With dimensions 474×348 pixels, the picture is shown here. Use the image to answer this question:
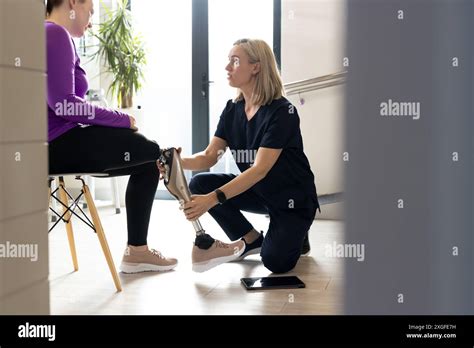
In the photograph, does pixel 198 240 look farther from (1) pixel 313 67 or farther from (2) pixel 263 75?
(1) pixel 313 67

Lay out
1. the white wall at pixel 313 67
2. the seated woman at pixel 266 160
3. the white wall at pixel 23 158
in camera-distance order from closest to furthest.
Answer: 1. the white wall at pixel 23 158
2. the seated woman at pixel 266 160
3. the white wall at pixel 313 67

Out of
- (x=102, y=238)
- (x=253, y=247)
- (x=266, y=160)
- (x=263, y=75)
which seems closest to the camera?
(x=102, y=238)

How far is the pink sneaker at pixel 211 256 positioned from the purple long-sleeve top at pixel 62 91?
588 mm

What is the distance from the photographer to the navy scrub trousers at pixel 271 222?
212cm

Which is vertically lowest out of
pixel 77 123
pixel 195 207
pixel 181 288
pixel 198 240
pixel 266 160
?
pixel 181 288

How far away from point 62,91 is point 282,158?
2.70 feet

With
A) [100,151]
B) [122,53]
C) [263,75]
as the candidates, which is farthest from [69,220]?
[122,53]

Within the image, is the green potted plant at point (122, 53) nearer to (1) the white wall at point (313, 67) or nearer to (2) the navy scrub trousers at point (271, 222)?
(1) the white wall at point (313, 67)

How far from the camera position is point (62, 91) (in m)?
1.71

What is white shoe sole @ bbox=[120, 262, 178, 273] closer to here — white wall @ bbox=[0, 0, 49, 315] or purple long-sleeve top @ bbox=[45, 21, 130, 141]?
purple long-sleeve top @ bbox=[45, 21, 130, 141]

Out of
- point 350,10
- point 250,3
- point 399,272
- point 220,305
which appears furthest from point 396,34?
point 250,3

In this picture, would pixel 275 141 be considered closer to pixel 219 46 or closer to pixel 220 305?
pixel 220 305

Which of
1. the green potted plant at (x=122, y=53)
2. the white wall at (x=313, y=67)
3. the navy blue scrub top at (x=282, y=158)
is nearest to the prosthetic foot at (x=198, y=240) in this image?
the navy blue scrub top at (x=282, y=158)
